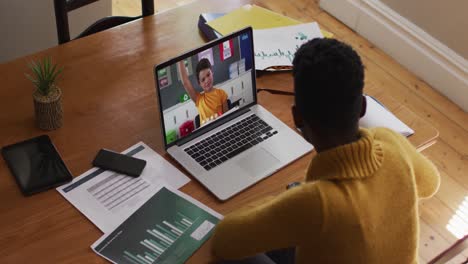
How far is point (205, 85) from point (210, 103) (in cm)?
6

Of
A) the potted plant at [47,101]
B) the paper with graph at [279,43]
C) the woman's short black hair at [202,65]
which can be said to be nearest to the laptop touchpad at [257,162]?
the woman's short black hair at [202,65]

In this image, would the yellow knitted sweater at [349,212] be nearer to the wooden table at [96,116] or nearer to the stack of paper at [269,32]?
the wooden table at [96,116]

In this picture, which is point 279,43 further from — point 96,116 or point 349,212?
point 349,212

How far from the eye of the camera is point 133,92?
1806 millimetres

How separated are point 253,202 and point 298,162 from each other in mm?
236

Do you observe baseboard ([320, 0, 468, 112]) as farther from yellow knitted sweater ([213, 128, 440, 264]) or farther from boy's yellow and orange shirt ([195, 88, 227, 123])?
yellow knitted sweater ([213, 128, 440, 264])

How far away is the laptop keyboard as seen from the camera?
1.63 m

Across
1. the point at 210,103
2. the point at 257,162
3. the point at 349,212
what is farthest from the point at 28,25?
the point at 349,212

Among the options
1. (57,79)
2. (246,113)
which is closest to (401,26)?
(246,113)

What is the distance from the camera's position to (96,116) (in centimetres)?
172

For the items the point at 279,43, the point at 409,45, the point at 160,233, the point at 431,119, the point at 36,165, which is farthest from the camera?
the point at 409,45

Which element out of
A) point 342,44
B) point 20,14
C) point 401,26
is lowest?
point 401,26

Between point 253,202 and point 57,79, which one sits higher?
point 57,79

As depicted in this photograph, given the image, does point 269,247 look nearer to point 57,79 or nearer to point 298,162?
point 298,162
